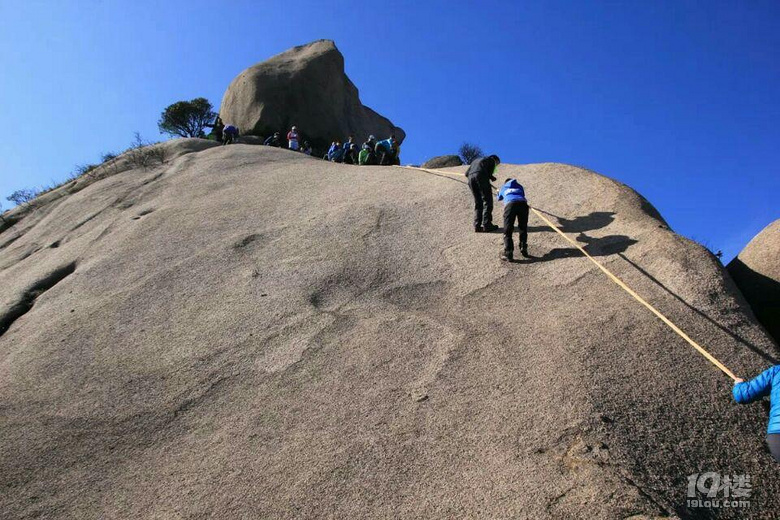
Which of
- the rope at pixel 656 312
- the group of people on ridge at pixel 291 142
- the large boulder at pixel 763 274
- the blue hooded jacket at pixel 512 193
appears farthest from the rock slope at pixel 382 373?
the group of people on ridge at pixel 291 142

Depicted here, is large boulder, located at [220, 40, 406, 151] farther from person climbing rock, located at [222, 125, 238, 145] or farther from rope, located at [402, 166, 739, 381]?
rope, located at [402, 166, 739, 381]

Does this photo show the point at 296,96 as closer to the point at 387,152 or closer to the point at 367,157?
the point at 367,157

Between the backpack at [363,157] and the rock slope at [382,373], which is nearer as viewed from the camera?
the rock slope at [382,373]

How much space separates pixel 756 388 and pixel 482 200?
17.5 feet

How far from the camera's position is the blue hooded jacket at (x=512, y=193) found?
8.05 m

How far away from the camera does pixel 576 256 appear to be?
754 centimetres

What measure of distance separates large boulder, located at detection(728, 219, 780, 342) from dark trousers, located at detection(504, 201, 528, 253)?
2772 millimetres

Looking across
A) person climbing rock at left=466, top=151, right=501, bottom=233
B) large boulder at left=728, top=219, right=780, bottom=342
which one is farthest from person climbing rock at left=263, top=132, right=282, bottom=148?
large boulder at left=728, top=219, right=780, bottom=342

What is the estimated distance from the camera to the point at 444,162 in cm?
1770

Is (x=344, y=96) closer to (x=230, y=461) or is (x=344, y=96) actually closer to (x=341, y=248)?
(x=341, y=248)

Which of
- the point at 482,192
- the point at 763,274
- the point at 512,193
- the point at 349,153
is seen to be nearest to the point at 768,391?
the point at 763,274

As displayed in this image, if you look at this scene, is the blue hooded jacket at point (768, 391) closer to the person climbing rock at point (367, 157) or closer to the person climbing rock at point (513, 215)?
the person climbing rock at point (513, 215)

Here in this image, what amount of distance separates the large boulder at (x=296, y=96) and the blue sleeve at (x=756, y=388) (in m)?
22.4

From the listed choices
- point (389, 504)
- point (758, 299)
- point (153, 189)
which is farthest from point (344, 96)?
point (389, 504)
